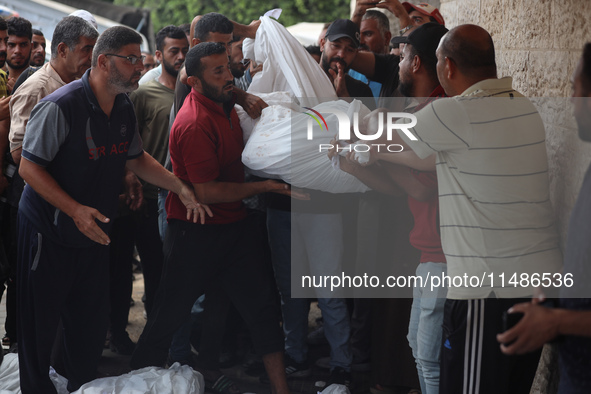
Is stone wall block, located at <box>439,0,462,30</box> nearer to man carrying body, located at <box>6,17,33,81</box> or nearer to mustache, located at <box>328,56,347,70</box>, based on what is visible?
mustache, located at <box>328,56,347,70</box>

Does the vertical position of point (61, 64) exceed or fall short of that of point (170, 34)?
it falls short

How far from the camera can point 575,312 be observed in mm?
1896

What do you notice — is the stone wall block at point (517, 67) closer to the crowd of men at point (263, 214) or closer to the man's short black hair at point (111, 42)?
the crowd of men at point (263, 214)

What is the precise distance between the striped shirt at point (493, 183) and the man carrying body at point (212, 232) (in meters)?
1.22

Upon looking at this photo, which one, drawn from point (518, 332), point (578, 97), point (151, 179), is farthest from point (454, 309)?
point (151, 179)

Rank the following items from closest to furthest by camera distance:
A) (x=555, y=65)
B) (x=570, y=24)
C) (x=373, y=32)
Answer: (x=570, y=24)
(x=555, y=65)
(x=373, y=32)

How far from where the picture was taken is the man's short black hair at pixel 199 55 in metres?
3.50

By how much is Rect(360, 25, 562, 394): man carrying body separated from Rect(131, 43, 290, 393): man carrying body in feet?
3.98

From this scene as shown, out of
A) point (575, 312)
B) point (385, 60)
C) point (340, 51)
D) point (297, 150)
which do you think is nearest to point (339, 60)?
point (340, 51)

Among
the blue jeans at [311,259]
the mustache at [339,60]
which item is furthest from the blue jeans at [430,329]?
the mustache at [339,60]

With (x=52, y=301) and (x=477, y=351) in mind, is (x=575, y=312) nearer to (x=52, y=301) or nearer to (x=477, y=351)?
(x=477, y=351)

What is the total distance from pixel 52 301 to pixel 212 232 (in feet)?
2.89

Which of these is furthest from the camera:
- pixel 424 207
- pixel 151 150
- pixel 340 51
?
pixel 151 150

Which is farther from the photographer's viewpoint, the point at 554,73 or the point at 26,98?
the point at 26,98
